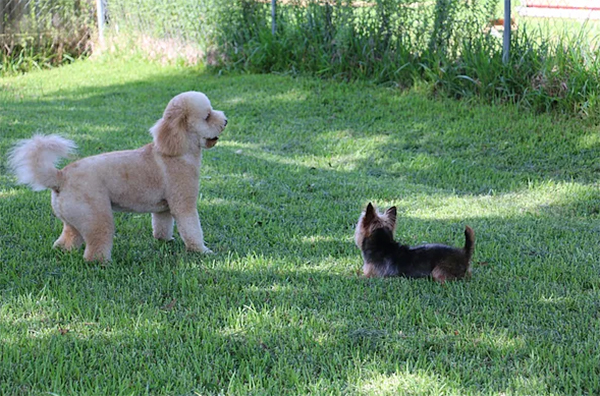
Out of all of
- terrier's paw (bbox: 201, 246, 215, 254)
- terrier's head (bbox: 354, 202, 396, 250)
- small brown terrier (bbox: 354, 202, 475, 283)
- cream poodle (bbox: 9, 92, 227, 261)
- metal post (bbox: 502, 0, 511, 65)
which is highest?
metal post (bbox: 502, 0, 511, 65)

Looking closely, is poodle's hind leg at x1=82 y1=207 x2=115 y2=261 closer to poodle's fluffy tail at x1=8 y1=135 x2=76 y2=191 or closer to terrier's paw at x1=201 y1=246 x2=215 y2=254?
poodle's fluffy tail at x1=8 y1=135 x2=76 y2=191

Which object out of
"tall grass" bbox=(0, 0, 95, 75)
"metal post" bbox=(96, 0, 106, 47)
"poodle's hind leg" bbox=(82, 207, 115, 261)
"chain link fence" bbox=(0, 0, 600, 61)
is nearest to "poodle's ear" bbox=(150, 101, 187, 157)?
"poodle's hind leg" bbox=(82, 207, 115, 261)

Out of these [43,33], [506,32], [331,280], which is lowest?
[331,280]

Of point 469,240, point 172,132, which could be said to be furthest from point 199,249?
point 469,240

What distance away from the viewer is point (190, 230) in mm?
4824

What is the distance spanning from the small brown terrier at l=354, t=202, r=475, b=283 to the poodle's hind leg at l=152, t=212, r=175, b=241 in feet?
4.76

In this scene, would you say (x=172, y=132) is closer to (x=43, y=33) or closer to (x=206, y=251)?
(x=206, y=251)

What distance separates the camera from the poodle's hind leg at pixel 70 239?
4.77 meters

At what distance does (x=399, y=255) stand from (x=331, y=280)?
18.1 inches

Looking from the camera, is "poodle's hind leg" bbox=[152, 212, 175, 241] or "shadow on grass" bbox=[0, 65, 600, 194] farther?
"shadow on grass" bbox=[0, 65, 600, 194]

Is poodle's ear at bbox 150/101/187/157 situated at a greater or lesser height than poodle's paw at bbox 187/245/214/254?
greater

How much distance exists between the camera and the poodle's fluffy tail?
442 centimetres

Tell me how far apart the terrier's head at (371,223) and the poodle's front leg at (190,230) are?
111 centimetres

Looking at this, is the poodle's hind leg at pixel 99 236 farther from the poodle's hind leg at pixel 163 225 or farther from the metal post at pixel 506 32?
the metal post at pixel 506 32
